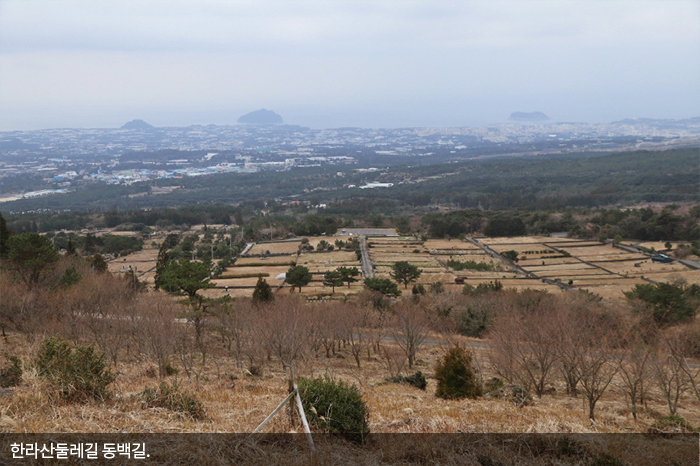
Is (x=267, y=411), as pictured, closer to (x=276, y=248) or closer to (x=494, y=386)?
(x=494, y=386)

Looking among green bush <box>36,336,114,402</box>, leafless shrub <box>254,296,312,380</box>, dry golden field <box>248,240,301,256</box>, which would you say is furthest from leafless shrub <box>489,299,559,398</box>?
dry golden field <box>248,240,301,256</box>

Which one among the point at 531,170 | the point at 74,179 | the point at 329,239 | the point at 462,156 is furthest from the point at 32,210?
the point at 462,156

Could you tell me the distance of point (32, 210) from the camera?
284 ft

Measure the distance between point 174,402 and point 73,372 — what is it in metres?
1.54

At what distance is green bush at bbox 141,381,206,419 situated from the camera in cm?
633

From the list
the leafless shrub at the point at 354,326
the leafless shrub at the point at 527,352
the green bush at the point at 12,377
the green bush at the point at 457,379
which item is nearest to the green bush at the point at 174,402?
the green bush at the point at 12,377

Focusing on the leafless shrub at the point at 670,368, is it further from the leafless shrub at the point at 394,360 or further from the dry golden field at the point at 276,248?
the dry golden field at the point at 276,248

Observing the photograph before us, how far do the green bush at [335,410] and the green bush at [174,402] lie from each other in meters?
1.54

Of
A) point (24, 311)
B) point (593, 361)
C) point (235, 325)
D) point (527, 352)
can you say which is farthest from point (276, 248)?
point (593, 361)

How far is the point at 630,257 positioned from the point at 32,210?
99936 millimetres

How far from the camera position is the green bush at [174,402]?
6.33 m

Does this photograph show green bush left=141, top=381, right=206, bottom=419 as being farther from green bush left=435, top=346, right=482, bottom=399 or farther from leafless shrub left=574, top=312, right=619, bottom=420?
leafless shrub left=574, top=312, right=619, bottom=420

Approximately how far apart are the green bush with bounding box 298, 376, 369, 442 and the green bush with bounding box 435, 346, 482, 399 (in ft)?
16.2

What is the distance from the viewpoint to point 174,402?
252 inches
